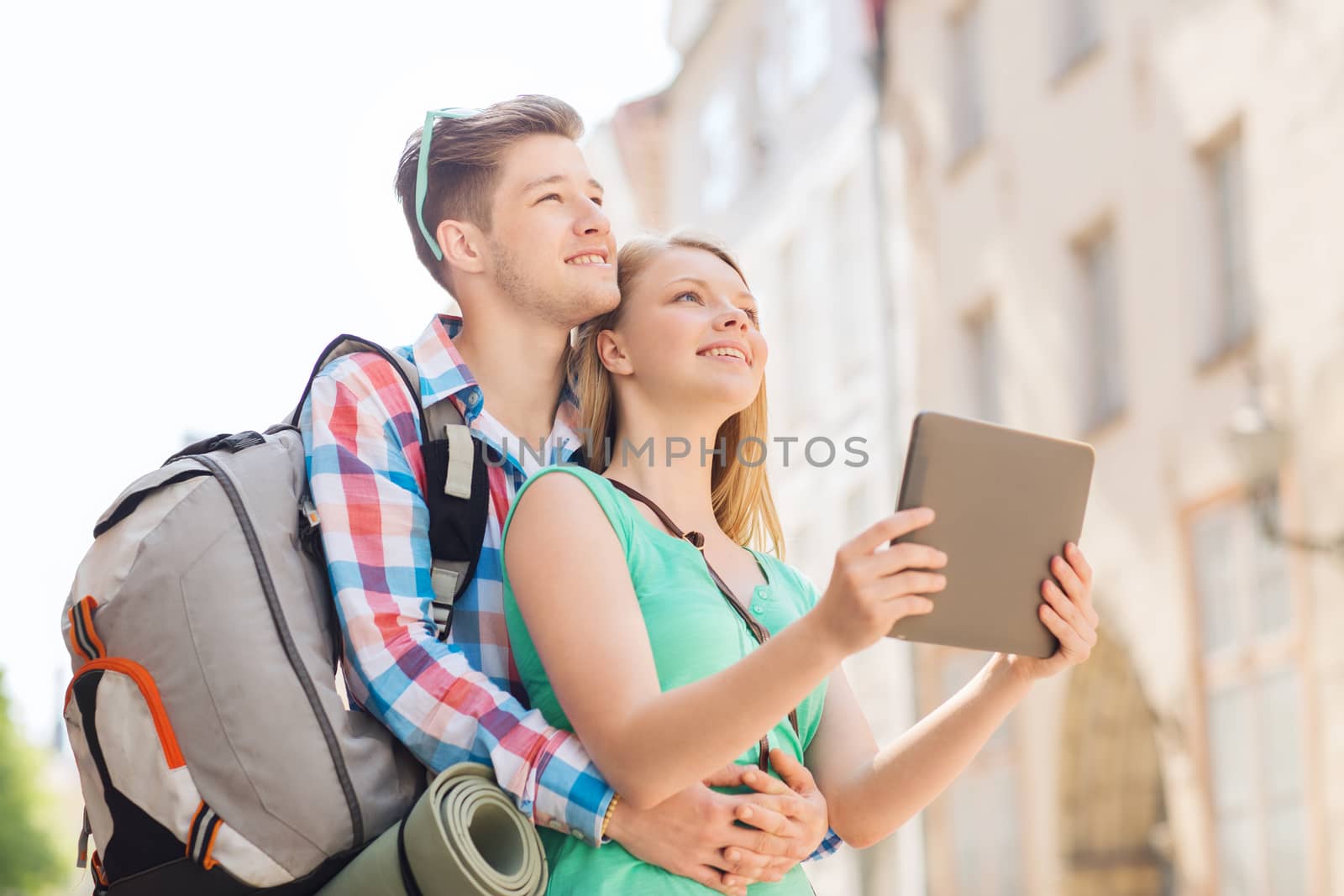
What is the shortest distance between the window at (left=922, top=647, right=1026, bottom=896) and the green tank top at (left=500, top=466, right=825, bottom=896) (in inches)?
441

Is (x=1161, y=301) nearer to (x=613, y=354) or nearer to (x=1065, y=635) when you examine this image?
(x=613, y=354)

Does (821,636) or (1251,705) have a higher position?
(821,636)

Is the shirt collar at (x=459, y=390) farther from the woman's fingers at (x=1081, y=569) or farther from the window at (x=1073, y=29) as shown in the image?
the window at (x=1073, y=29)

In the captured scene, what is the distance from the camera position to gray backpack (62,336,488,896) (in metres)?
2.39

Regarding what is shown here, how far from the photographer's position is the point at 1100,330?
43.5ft

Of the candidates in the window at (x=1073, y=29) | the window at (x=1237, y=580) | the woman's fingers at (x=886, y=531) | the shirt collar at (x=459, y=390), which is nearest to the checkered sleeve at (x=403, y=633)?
the shirt collar at (x=459, y=390)

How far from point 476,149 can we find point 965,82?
43.6 ft

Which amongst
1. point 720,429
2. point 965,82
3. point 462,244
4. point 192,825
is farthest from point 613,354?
point 965,82

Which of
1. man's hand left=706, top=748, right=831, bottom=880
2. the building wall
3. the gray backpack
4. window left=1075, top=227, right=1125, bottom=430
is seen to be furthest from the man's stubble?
window left=1075, top=227, right=1125, bottom=430

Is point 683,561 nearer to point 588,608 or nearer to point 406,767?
point 588,608

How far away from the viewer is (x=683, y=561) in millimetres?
2684

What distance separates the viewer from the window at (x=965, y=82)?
51.2 ft

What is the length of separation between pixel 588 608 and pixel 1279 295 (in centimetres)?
883

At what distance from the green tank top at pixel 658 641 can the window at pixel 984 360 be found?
1236 centimetres
